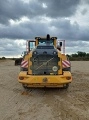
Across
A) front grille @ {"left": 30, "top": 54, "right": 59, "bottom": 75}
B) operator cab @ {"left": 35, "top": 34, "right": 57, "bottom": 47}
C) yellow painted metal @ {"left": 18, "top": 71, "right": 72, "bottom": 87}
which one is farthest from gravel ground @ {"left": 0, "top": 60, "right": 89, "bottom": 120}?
operator cab @ {"left": 35, "top": 34, "right": 57, "bottom": 47}

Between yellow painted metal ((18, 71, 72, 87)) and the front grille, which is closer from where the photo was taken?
yellow painted metal ((18, 71, 72, 87))

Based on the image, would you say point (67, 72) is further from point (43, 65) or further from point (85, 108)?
point (85, 108)

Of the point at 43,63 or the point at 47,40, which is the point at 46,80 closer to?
the point at 43,63

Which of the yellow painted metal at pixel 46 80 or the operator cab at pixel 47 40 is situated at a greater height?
the operator cab at pixel 47 40

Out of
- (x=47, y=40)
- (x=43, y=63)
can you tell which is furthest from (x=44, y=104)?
(x=47, y=40)

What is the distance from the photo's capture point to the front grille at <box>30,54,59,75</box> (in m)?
10.3

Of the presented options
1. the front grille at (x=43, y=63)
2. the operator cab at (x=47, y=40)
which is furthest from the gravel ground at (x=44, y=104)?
the operator cab at (x=47, y=40)

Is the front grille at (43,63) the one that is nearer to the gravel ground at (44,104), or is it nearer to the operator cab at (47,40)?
the gravel ground at (44,104)

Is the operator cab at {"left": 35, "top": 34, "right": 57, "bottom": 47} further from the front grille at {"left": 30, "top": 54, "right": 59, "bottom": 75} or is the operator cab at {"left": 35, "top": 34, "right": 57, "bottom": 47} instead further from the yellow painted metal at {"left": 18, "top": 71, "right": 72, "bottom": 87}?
the yellow painted metal at {"left": 18, "top": 71, "right": 72, "bottom": 87}

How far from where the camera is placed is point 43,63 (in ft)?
34.1

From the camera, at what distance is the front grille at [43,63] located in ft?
33.9

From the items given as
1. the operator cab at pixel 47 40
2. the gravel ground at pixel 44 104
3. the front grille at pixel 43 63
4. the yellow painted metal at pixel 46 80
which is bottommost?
the gravel ground at pixel 44 104

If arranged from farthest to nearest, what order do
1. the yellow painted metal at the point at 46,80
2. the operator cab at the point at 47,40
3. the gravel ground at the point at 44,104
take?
1. the operator cab at the point at 47,40
2. the yellow painted metal at the point at 46,80
3. the gravel ground at the point at 44,104

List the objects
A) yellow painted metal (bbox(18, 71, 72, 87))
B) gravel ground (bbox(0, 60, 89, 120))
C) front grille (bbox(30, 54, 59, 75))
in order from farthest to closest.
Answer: front grille (bbox(30, 54, 59, 75)) < yellow painted metal (bbox(18, 71, 72, 87)) < gravel ground (bbox(0, 60, 89, 120))
